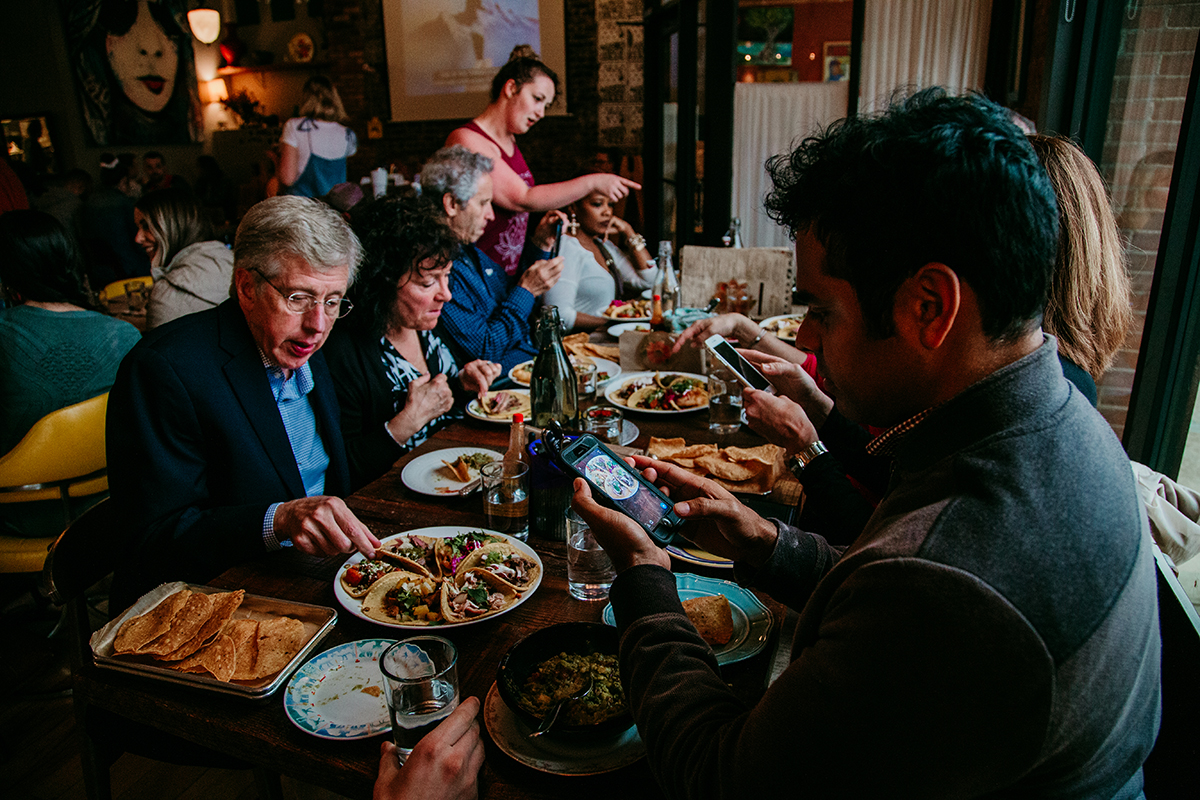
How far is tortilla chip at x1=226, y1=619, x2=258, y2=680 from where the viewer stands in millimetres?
1026

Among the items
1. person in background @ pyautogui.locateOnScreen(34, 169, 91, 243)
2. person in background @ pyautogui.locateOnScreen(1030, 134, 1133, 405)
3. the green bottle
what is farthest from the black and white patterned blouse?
person in background @ pyautogui.locateOnScreen(34, 169, 91, 243)

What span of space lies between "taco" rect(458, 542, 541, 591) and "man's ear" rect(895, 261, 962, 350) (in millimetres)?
790

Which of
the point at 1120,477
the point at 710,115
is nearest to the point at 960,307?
the point at 1120,477

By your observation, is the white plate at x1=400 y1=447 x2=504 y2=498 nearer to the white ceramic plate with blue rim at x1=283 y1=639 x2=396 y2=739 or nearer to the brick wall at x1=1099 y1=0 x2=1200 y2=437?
the white ceramic plate with blue rim at x1=283 y1=639 x2=396 y2=739

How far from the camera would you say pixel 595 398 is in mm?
2393

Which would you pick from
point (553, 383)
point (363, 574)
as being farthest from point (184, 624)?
point (553, 383)

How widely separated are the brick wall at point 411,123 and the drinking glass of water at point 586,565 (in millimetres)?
7683

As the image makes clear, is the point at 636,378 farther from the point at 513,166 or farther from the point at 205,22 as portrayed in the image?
the point at 205,22

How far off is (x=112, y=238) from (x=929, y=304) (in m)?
7.53

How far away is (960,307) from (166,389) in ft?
4.85

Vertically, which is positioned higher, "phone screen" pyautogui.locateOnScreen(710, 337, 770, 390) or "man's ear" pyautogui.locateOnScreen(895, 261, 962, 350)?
"man's ear" pyautogui.locateOnScreen(895, 261, 962, 350)

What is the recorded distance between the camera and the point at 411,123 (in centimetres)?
934

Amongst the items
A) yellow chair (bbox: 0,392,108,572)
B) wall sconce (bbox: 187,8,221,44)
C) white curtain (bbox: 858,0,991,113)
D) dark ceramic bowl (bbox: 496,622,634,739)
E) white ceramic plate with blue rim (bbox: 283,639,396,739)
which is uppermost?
wall sconce (bbox: 187,8,221,44)

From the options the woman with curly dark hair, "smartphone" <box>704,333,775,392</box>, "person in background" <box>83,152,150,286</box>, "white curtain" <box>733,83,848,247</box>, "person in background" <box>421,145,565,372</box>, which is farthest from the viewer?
"person in background" <box>83,152,150,286</box>
